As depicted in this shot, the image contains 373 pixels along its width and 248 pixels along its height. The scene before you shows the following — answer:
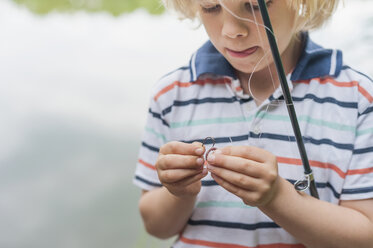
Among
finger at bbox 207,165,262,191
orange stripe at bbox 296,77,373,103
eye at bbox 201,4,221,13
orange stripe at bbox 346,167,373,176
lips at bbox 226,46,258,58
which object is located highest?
eye at bbox 201,4,221,13

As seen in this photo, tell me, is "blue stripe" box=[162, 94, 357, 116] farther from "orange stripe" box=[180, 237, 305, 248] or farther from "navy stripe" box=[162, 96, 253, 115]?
"orange stripe" box=[180, 237, 305, 248]

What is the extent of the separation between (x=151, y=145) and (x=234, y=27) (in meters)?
0.22

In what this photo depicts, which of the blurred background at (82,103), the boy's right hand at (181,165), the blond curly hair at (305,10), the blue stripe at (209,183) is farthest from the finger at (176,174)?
the blurred background at (82,103)

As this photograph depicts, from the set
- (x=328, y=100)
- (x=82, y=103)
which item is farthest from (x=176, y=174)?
(x=82, y=103)

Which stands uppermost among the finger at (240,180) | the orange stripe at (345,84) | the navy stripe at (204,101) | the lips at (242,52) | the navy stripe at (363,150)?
the lips at (242,52)

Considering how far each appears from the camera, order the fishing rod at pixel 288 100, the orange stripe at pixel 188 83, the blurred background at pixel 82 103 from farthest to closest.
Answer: the blurred background at pixel 82 103 → the orange stripe at pixel 188 83 → the fishing rod at pixel 288 100

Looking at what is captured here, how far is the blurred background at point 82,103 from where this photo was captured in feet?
3.34

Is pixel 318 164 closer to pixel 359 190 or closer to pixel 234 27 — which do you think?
pixel 359 190

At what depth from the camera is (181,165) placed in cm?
44

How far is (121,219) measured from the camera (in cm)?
106

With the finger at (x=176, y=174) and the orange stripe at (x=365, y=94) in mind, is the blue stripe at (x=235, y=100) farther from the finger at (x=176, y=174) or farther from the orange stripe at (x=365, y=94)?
the finger at (x=176, y=174)

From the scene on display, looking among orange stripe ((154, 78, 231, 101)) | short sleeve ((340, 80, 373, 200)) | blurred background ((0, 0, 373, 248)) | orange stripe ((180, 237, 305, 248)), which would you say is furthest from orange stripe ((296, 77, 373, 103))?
blurred background ((0, 0, 373, 248))

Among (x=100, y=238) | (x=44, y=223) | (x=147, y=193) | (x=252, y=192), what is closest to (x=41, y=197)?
(x=44, y=223)

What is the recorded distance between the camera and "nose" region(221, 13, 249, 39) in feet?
1.48
